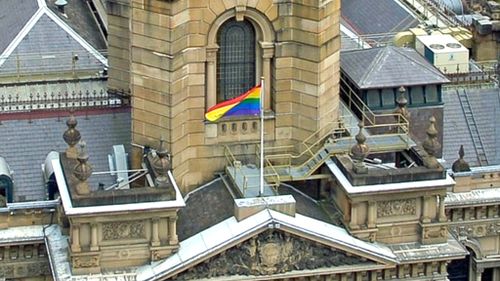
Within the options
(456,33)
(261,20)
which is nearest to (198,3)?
(261,20)

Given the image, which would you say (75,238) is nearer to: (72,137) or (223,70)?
(72,137)

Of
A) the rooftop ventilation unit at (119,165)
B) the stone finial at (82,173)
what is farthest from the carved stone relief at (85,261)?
the rooftop ventilation unit at (119,165)

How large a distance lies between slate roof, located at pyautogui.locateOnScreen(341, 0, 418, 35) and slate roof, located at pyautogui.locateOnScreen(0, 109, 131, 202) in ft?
79.2

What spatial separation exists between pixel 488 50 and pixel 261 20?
25060mm

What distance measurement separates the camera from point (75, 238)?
3337 inches

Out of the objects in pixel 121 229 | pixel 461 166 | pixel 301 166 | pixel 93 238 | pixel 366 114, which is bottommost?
pixel 93 238

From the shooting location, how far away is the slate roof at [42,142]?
3652 inches

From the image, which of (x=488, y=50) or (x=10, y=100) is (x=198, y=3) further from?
(x=488, y=50)

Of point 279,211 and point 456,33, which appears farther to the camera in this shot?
point 456,33

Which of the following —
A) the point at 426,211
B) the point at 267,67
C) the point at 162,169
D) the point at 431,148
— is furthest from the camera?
the point at 267,67

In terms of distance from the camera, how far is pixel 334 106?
91.4m

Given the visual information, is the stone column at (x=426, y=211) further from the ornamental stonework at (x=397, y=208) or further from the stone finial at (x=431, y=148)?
the stone finial at (x=431, y=148)

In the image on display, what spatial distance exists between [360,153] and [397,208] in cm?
345

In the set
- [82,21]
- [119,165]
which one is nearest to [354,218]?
[119,165]
